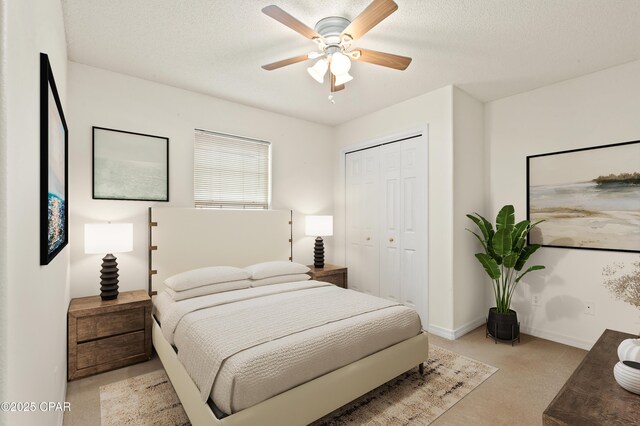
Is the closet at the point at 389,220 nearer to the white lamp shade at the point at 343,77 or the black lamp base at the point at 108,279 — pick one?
the white lamp shade at the point at 343,77

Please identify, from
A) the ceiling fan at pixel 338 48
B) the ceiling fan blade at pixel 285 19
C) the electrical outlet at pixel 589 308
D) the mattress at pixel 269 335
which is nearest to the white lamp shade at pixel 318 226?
the mattress at pixel 269 335

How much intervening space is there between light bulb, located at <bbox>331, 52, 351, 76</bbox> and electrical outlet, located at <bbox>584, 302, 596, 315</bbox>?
326 cm

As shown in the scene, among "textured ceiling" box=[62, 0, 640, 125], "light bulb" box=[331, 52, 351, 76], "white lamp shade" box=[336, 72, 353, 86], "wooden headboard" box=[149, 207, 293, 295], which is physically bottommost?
"wooden headboard" box=[149, 207, 293, 295]

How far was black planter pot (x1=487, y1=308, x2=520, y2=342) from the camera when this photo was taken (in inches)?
126

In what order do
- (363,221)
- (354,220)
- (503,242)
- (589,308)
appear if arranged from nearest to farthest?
(589,308), (503,242), (363,221), (354,220)

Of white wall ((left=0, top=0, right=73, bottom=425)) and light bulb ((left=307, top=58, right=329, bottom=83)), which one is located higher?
light bulb ((left=307, top=58, right=329, bottom=83))

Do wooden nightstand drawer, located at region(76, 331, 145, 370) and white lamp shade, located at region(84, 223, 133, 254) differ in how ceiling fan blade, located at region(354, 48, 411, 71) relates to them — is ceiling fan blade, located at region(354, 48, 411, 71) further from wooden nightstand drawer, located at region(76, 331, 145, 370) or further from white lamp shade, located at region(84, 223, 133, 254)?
wooden nightstand drawer, located at region(76, 331, 145, 370)

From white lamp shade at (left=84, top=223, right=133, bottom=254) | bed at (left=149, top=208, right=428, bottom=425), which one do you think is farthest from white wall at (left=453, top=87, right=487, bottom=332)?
white lamp shade at (left=84, top=223, right=133, bottom=254)

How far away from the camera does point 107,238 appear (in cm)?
263

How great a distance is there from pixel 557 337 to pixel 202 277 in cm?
370

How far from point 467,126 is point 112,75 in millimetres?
3825

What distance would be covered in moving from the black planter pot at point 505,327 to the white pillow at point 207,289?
2625 millimetres

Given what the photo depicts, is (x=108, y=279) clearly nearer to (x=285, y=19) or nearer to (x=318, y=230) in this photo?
(x=318, y=230)

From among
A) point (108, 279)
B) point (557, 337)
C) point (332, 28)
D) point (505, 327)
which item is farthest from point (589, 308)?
point (108, 279)
